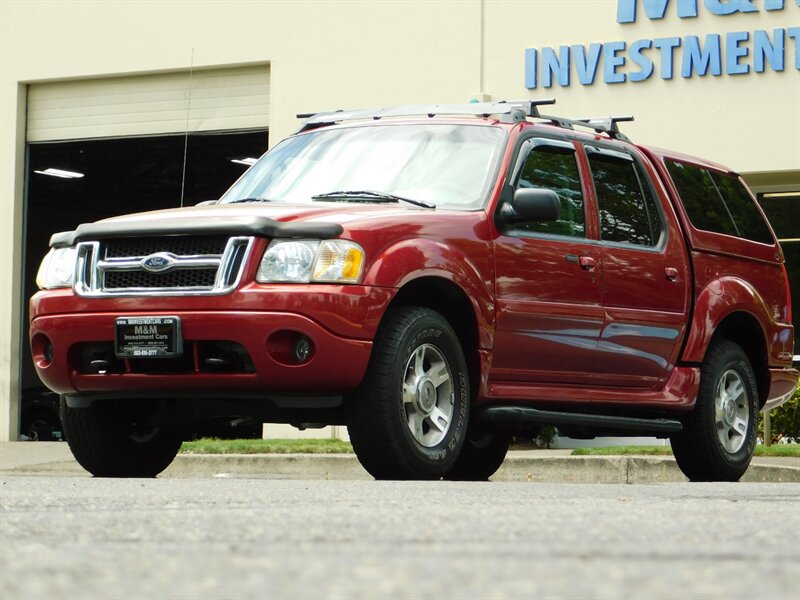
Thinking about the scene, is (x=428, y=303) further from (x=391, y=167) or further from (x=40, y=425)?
(x=40, y=425)

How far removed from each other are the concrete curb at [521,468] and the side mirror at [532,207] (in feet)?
13.7

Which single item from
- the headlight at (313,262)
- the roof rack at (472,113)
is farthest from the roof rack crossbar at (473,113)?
the headlight at (313,262)

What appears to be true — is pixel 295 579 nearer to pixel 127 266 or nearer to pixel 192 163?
pixel 127 266

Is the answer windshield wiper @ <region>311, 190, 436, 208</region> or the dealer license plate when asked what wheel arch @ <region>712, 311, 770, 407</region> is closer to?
windshield wiper @ <region>311, 190, 436, 208</region>

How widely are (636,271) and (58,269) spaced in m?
3.07

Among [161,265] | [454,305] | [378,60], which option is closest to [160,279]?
[161,265]

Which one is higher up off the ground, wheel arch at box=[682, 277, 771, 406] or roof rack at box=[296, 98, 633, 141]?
roof rack at box=[296, 98, 633, 141]

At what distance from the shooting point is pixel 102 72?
66.0 feet

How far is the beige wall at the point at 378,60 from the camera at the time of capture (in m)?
16.7

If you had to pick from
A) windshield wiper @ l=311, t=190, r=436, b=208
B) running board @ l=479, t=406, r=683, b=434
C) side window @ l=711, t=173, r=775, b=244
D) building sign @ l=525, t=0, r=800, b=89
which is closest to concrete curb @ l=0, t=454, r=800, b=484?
side window @ l=711, t=173, r=775, b=244

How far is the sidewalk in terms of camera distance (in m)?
12.1

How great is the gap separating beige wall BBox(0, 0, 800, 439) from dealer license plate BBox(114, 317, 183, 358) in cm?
1027

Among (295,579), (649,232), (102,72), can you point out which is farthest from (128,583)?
(102,72)

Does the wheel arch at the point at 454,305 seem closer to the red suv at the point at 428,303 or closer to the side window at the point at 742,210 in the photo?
the red suv at the point at 428,303
